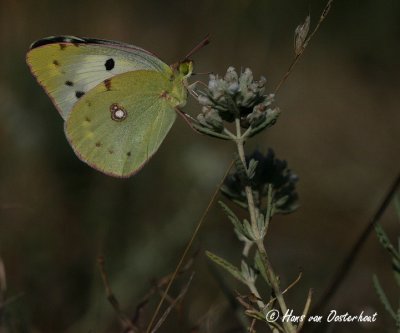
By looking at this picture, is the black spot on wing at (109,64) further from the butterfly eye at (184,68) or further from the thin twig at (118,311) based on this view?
the thin twig at (118,311)

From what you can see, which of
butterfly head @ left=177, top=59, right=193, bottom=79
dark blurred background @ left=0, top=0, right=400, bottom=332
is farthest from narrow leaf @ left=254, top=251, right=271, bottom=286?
butterfly head @ left=177, top=59, right=193, bottom=79

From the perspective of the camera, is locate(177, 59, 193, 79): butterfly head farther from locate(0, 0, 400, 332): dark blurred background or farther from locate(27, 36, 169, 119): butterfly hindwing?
locate(0, 0, 400, 332): dark blurred background

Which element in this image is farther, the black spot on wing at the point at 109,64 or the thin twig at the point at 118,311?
the black spot on wing at the point at 109,64

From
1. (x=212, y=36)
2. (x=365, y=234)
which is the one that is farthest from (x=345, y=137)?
(x=365, y=234)

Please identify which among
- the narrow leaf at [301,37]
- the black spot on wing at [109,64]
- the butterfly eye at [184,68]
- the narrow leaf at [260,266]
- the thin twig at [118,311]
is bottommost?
the thin twig at [118,311]

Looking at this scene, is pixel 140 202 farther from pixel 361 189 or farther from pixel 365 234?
pixel 365 234

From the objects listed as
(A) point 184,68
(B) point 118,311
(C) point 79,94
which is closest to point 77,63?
(C) point 79,94

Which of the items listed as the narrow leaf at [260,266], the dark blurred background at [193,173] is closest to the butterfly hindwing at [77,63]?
the dark blurred background at [193,173]

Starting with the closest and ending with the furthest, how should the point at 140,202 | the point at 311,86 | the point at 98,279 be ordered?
the point at 98,279, the point at 140,202, the point at 311,86
